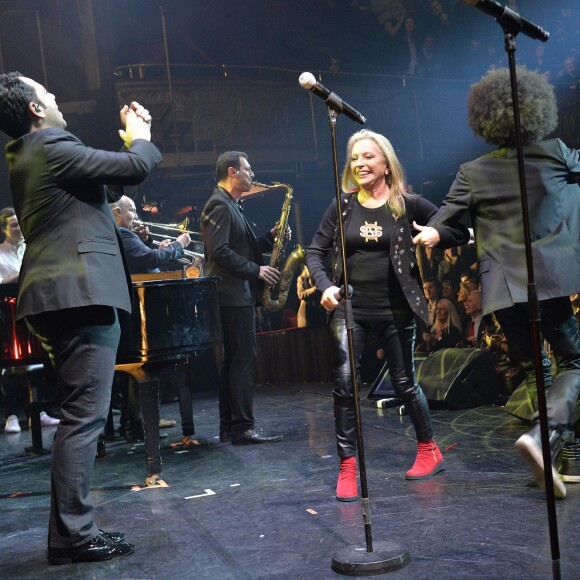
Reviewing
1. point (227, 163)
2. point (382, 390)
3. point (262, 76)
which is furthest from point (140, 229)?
point (262, 76)

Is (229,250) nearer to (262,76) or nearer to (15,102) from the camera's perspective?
(15,102)

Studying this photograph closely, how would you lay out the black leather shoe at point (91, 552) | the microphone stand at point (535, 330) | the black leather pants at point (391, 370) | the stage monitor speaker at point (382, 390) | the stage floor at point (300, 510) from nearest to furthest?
1. the microphone stand at point (535, 330)
2. the stage floor at point (300, 510)
3. the black leather shoe at point (91, 552)
4. the black leather pants at point (391, 370)
5. the stage monitor speaker at point (382, 390)

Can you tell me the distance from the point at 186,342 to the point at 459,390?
2614 millimetres

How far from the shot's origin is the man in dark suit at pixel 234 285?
17.7ft

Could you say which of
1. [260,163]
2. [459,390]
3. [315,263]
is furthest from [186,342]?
[260,163]

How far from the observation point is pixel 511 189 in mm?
3338

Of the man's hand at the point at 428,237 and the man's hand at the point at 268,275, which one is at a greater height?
the man's hand at the point at 428,237

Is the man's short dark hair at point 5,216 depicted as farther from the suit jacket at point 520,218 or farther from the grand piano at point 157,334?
the suit jacket at point 520,218

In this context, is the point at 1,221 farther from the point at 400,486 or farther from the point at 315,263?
the point at 400,486

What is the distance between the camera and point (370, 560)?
102 inches

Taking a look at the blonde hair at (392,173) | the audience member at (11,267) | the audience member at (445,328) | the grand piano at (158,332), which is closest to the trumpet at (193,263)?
the audience member at (11,267)

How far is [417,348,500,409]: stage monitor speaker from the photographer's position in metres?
6.10

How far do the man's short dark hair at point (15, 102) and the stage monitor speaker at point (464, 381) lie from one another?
4.04m

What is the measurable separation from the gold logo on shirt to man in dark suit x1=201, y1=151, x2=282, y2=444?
5.67ft
